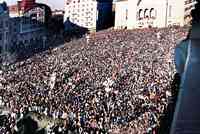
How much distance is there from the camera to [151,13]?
44.8 meters

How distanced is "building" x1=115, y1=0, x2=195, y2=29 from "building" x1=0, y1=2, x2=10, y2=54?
363 inches

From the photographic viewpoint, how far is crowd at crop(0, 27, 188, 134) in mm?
14336

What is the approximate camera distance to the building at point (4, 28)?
40178mm

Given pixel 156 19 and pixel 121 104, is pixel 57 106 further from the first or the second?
pixel 156 19

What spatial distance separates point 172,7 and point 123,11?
4.95 m

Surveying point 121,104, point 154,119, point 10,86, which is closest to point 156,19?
point 10,86

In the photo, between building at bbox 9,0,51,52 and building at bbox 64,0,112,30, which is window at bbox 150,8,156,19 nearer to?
building at bbox 64,0,112,30

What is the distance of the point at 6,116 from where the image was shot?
1583cm

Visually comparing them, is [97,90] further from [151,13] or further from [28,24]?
[28,24]

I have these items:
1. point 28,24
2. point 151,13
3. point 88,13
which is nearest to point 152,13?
point 151,13

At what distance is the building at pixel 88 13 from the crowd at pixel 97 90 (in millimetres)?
16679

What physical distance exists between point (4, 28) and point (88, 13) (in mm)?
9198

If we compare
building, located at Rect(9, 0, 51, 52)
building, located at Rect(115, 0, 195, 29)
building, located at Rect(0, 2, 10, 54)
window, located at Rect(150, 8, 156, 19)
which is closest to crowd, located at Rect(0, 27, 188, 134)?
building, located at Rect(0, 2, 10, 54)

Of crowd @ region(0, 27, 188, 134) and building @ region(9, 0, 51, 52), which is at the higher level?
building @ region(9, 0, 51, 52)
